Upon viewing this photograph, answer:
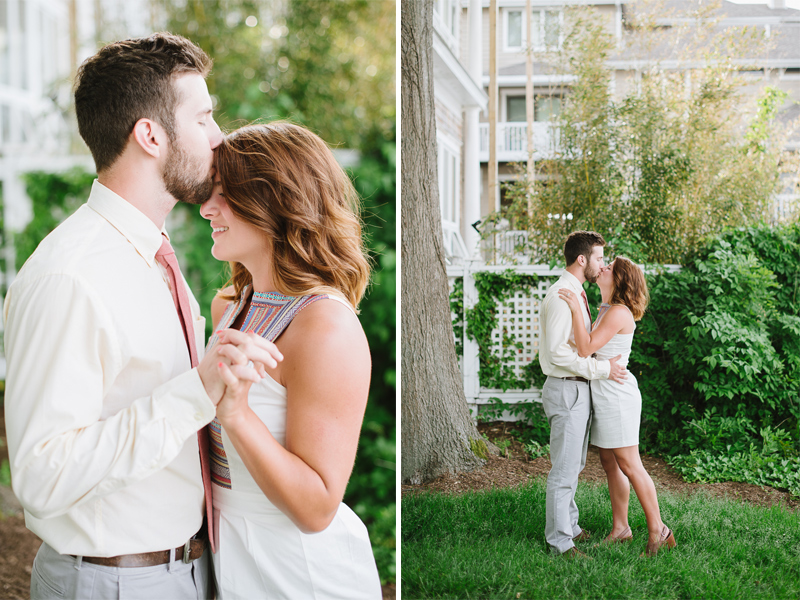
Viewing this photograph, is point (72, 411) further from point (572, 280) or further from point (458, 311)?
point (572, 280)

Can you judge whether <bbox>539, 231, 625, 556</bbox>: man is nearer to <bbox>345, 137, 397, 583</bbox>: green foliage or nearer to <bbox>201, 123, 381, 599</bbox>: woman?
<bbox>201, 123, 381, 599</bbox>: woman

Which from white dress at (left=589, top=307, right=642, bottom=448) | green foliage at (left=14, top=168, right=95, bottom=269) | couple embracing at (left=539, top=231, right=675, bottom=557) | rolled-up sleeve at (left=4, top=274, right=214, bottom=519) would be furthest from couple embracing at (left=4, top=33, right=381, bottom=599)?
green foliage at (left=14, top=168, right=95, bottom=269)

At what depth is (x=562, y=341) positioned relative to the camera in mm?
1841

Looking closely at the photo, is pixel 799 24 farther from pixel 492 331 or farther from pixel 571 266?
pixel 492 331

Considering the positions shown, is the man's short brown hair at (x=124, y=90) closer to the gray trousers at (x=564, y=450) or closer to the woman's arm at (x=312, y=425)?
the woman's arm at (x=312, y=425)

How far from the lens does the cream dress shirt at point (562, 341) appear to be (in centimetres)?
181

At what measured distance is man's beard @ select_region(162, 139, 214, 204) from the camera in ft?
4.32

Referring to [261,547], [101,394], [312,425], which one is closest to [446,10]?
[312,425]

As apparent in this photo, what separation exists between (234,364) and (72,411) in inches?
11.8

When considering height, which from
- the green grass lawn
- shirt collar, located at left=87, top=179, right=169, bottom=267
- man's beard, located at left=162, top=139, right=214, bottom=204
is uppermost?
man's beard, located at left=162, top=139, right=214, bottom=204

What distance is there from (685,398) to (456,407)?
2.34ft

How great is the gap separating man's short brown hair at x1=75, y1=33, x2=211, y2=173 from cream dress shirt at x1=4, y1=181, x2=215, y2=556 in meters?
0.12

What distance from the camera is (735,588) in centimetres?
185

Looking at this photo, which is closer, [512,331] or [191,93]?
[191,93]
